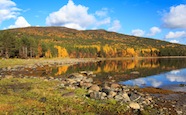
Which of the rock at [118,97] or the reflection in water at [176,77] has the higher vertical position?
the rock at [118,97]

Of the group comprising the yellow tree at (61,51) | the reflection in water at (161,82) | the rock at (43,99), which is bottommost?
the reflection in water at (161,82)

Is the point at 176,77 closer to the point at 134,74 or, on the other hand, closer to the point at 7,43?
the point at 134,74

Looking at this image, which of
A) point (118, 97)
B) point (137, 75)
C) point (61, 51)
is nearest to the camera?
point (118, 97)

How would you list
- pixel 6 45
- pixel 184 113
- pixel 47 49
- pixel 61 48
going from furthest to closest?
pixel 61 48, pixel 47 49, pixel 6 45, pixel 184 113

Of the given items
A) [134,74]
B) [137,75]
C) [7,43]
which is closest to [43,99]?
[137,75]

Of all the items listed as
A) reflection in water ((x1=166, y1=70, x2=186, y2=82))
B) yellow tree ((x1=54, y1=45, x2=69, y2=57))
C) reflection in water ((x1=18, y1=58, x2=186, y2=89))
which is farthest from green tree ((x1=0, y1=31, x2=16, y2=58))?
reflection in water ((x1=166, y1=70, x2=186, y2=82))

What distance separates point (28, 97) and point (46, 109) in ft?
15.2

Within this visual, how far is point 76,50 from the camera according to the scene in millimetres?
190375

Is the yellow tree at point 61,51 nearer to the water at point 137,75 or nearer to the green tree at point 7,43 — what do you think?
the green tree at point 7,43

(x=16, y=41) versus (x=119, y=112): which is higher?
(x=16, y=41)

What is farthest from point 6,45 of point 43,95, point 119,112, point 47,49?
point 119,112

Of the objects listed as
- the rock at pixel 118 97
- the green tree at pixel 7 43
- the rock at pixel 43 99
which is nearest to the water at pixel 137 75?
the rock at pixel 118 97

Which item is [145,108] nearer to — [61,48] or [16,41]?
[16,41]

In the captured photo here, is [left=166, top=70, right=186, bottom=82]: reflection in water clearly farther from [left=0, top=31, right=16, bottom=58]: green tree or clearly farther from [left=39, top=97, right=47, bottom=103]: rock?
[left=0, top=31, right=16, bottom=58]: green tree
